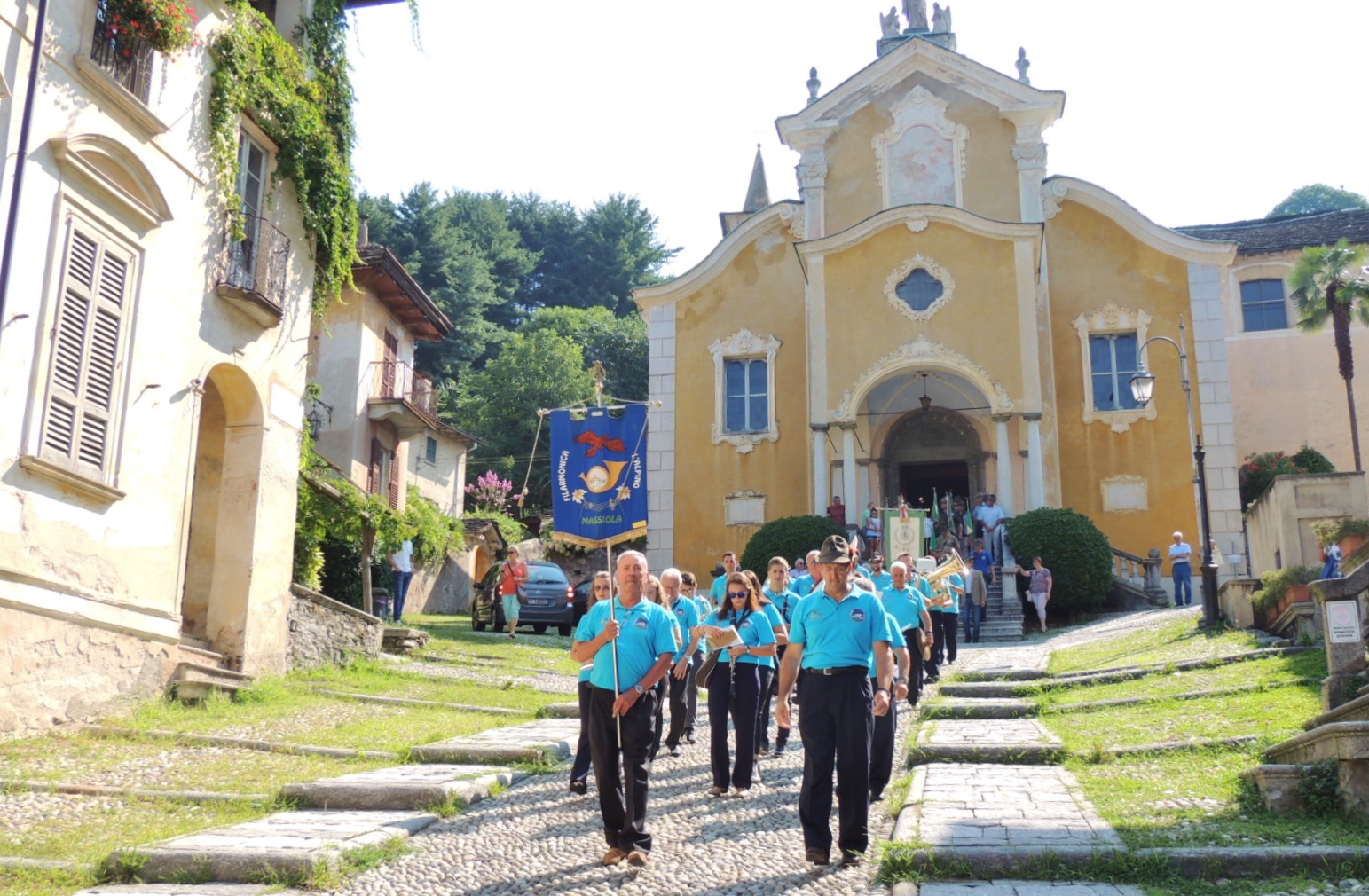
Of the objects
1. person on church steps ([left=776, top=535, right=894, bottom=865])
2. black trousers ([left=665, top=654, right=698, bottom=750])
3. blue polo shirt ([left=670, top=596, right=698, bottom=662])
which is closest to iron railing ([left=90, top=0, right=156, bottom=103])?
blue polo shirt ([left=670, top=596, right=698, bottom=662])

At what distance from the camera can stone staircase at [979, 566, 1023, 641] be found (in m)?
21.1

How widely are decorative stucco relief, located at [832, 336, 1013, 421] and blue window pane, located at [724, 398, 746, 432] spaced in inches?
119

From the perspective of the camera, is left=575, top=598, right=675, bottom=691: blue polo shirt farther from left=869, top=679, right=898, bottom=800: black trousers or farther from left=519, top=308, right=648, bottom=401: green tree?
left=519, top=308, right=648, bottom=401: green tree

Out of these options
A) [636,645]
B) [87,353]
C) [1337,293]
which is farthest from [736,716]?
[1337,293]

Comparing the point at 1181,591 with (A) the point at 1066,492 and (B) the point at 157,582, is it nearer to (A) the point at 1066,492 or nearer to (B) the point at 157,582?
(A) the point at 1066,492

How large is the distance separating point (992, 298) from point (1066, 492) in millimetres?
4677

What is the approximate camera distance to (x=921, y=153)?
2923 centimetres

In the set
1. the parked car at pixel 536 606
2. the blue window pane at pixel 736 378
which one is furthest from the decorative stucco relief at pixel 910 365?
the parked car at pixel 536 606

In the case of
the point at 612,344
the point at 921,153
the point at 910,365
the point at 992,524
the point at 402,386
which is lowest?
the point at 992,524

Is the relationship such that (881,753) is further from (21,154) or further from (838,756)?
(21,154)

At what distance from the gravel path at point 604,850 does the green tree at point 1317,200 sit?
56.0 m

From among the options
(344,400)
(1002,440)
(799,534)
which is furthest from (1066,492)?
(344,400)

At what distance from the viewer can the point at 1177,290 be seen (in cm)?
2731

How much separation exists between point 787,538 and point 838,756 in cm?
1661
